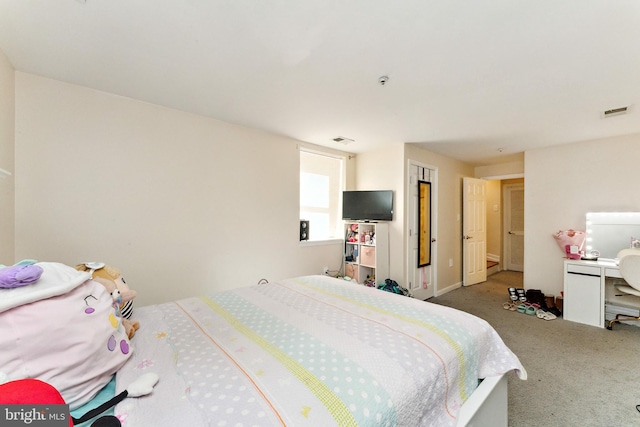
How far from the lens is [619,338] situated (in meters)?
2.74

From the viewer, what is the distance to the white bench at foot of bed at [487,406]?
3.71ft

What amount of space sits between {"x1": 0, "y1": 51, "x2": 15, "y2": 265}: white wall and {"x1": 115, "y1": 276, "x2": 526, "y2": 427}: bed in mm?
1146

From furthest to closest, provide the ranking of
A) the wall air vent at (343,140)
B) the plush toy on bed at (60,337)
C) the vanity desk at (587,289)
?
1. the wall air vent at (343,140)
2. the vanity desk at (587,289)
3. the plush toy on bed at (60,337)

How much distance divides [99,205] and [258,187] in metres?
1.56

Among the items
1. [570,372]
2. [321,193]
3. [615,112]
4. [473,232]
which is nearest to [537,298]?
[473,232]

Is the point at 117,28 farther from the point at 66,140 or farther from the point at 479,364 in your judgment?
the point at 479,364

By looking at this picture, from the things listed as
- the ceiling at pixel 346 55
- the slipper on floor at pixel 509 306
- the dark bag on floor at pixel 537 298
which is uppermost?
the ceiling at pixel 346 55

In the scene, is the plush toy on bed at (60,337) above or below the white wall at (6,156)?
below

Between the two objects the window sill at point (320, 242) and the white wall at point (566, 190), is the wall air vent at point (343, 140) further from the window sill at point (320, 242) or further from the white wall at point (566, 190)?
the white wall at point (566, 190)

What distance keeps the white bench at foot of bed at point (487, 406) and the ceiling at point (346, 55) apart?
1933 mm

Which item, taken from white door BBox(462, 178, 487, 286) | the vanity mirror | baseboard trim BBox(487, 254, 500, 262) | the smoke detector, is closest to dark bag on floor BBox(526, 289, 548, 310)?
the vanity mirror

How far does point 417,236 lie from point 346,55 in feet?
10.2

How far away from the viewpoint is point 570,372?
2145 mm

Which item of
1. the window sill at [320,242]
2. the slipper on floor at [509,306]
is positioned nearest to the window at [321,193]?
the window sill at [320,242]
